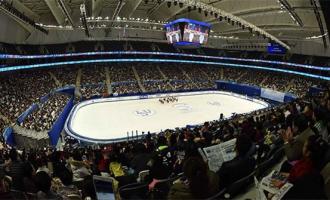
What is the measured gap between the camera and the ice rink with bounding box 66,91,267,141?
25.2 m

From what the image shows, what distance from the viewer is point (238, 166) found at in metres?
4.56

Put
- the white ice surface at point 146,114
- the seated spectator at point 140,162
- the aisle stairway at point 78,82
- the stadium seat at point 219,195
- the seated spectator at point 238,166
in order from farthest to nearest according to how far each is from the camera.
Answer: the aisle stairway at point 78,82
the white ice surface at point 146,114
the seated spectator at point 140,162
the seated spectator at point 238,166
the stadium seat at point 219,195

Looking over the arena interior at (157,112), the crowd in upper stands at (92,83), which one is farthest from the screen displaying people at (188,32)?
the crowd in upper stands at (92,83)

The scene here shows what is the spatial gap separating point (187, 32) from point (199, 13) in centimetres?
863

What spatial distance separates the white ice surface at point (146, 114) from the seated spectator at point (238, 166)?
19229 millimetres

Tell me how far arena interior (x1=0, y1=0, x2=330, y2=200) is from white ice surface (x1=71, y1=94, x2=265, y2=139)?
6.8 inches

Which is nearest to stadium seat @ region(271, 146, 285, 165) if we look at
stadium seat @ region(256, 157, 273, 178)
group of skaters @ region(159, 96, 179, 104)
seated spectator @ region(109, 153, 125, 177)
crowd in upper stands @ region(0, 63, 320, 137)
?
stadium seat @ region(256, 157, 273, 178)

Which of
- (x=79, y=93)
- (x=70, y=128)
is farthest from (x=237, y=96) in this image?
(x=70, y=128)

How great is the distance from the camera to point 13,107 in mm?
27062

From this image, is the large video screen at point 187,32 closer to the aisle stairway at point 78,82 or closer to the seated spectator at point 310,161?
the aisle stairway at point 78,82

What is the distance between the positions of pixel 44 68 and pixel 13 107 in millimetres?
16751

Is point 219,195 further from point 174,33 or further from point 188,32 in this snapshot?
point 174,33

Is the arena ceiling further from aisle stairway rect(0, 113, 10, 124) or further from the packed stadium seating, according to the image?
aisle stairway rect(0, 113, 10, 124)

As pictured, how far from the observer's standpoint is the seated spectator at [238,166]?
4418 millimetres
